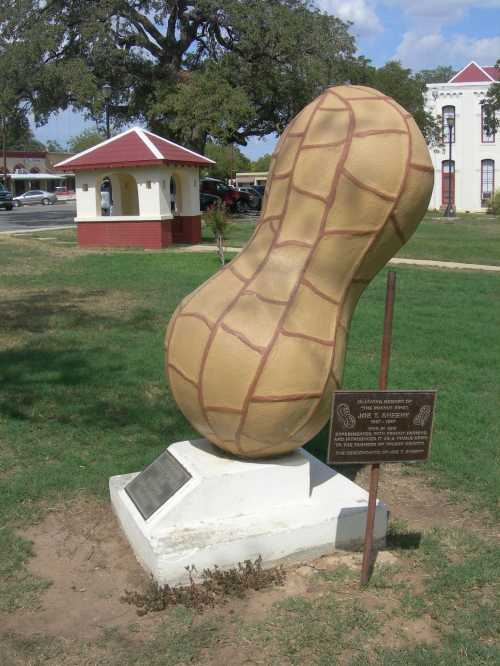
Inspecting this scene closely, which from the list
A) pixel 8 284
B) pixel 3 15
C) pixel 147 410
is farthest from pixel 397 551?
pixel 3 15

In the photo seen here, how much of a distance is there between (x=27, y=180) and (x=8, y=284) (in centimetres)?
5862

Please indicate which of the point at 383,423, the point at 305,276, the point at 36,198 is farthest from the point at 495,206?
the point at 383,423

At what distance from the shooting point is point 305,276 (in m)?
3.66

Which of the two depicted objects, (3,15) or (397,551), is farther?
(3,15)

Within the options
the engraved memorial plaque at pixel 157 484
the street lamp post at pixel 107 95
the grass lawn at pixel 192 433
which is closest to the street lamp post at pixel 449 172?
the street lamp post at pixel 107 95

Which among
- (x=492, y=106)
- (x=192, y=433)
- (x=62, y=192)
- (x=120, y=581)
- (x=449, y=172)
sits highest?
(x=492, y=106)

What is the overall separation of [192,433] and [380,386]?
244cm

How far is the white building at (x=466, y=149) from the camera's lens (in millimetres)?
44062

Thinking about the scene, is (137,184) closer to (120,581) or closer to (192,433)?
(192,433)

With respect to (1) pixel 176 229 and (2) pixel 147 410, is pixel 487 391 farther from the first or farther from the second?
(1) pixel 176 229

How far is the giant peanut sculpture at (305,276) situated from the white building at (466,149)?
42037 millimetres

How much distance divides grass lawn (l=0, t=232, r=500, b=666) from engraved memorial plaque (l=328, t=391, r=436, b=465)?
67cm

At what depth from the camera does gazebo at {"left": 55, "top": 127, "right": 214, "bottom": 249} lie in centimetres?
1834

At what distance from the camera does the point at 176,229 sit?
20438 mm
